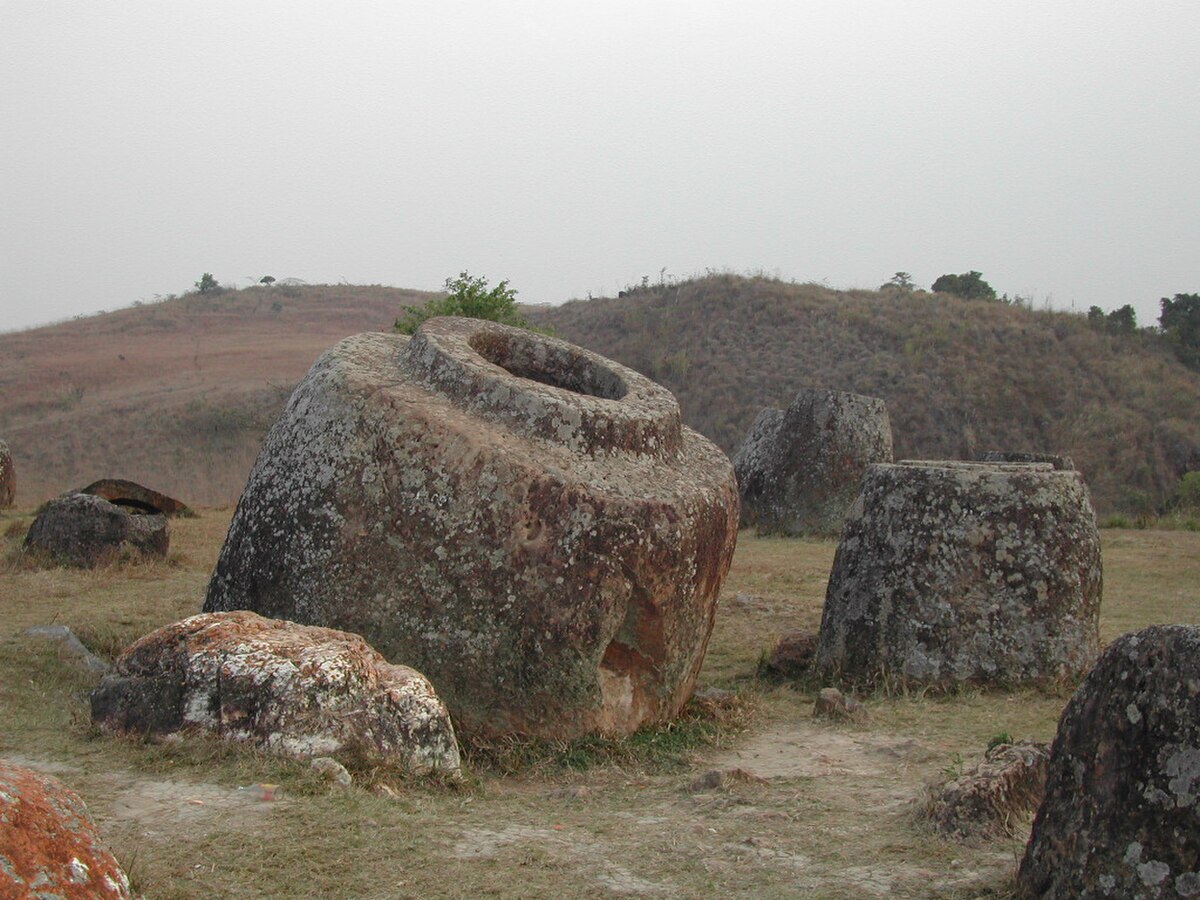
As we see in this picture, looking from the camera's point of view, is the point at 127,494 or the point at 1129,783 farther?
the point at 127,494

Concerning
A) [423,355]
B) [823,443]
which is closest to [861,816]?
[423,355]

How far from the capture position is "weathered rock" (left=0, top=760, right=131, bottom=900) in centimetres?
267

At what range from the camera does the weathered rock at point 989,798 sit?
4109mm

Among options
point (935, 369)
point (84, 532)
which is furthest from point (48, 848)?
point (935, 369)

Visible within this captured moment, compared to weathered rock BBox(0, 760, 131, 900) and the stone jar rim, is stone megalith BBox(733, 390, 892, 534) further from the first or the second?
weathered rock BBox(0, 760, 131, 900)

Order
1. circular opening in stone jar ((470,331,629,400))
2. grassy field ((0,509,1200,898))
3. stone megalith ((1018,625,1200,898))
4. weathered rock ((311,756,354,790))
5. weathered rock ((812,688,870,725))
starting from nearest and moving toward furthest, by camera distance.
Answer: stone megalith ((1018,625,1200,898)) < grassy field ((0,509,1200,898)) < weathered rock ((311,756,354,790)) < weathered rock ((812,688,870,725)) < circular opening in stone jar ((470,331,629,400))

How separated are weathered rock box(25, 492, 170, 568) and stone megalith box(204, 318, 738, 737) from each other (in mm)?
4830

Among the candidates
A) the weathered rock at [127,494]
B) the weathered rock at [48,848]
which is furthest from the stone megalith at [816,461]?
the weathered rock at [48,848]

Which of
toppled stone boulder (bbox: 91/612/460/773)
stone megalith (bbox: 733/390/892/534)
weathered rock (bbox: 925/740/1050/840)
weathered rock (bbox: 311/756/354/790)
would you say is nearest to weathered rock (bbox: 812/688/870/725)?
weathered rock (bbox: 925/740/1050/840)

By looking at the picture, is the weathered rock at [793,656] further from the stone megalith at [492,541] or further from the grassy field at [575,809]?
the stone megalith at [492,541]

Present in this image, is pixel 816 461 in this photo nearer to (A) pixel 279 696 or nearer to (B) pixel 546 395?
(B) pixel 546 395

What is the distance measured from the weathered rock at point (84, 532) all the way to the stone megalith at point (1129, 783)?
9.07 meters

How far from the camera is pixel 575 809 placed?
4.70 metres

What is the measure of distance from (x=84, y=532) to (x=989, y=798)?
28.4 ft
